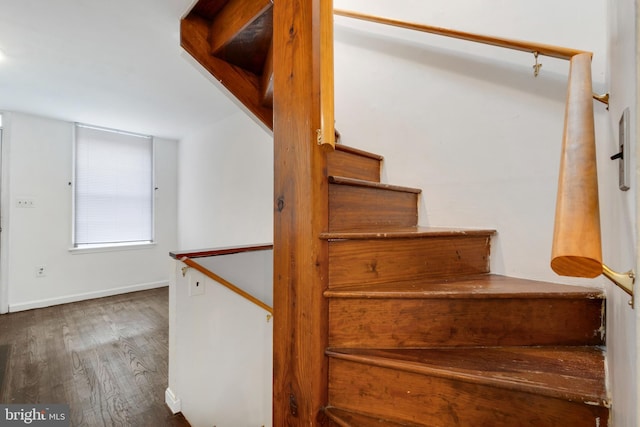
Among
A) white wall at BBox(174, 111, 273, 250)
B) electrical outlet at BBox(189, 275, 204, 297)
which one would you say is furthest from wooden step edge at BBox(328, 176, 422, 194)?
white wall at BBox(174, 111, 273, 250)

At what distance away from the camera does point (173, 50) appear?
83.2 inches

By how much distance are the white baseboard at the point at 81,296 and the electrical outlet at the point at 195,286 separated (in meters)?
3.19

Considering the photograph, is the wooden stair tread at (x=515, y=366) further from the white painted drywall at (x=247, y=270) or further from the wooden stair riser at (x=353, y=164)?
the white painted drywall at (x=247, y=270)

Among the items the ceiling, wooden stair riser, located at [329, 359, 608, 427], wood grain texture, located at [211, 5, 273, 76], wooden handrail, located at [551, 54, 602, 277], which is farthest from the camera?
the ceiling

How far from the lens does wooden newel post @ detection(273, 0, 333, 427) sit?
2.91ft

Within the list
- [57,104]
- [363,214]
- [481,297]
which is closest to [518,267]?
[481,297]

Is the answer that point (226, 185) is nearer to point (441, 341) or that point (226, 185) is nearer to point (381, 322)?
point (381, 322)

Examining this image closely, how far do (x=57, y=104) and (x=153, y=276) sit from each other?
2.59 meters

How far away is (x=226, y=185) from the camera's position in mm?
3469

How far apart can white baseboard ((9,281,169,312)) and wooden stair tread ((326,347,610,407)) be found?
14.4 feet

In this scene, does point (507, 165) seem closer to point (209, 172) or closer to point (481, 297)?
point (481, 297)

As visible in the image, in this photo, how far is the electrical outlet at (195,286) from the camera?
1.76m

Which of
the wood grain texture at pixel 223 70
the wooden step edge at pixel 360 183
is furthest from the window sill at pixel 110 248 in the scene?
the wooden step edge at pixel 360 183

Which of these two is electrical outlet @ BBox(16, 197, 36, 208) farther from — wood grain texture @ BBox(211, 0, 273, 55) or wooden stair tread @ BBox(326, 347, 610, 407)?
wooden stair tread @ BBox(326, 347, 610, 407)
